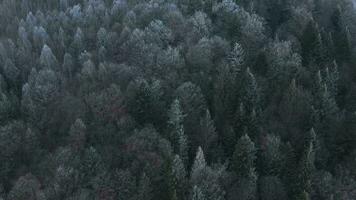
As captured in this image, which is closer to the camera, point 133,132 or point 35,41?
point 133,132

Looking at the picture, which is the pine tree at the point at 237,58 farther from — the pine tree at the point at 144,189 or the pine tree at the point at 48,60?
the pine tree at the point at 48,60

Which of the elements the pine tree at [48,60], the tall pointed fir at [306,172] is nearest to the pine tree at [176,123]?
the tall pointed fir at [306,172]

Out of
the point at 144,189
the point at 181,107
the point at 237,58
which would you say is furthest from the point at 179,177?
the point at 237,58

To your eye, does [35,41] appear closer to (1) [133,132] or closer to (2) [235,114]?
(1) [133,132]

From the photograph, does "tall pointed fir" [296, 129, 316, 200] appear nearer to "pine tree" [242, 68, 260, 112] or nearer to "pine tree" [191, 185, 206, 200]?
"pine tree" [191, 185, 206, 200]

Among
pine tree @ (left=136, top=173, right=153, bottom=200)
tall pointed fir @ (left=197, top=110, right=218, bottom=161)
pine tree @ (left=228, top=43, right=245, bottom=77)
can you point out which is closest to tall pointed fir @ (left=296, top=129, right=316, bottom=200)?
tall pointed fir @ (left=197, top=110, right=218, bottom=161)

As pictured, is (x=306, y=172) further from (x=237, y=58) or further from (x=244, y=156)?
(x=237, y=58)

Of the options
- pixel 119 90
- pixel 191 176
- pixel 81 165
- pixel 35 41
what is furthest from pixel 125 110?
pixel 35 41
